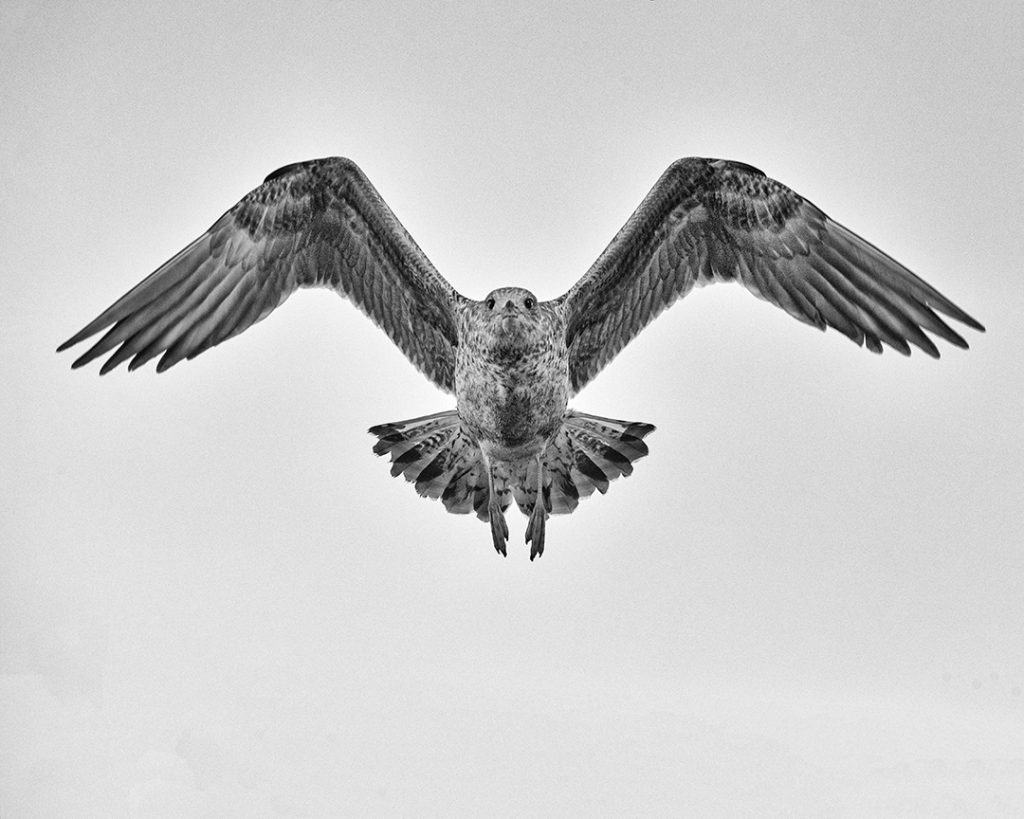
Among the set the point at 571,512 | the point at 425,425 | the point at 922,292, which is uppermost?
the point at 922,292

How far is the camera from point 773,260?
6.71 m

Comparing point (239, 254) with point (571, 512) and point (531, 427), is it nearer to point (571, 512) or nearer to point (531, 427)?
point (531, 427)

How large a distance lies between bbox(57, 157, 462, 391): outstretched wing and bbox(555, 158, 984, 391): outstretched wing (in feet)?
3.50

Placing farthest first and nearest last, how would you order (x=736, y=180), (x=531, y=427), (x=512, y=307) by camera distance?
(x=736, y=180)
(x=531, y=427)
(x=512, y=307)

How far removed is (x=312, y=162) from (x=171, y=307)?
1449 millimetres

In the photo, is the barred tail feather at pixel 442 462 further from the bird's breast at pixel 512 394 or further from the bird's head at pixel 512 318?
the bird's head at pixel 512 318

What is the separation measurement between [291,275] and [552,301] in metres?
1.97

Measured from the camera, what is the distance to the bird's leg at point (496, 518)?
638 centimetres

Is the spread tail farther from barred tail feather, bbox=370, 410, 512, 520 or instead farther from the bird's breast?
the bird's breast

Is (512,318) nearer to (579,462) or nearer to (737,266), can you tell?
(579,462)

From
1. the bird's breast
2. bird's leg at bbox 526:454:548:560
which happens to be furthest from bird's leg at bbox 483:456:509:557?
the bird's breast

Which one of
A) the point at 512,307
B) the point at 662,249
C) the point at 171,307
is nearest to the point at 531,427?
the point at 512,307

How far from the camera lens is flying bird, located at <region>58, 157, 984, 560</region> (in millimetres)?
6453

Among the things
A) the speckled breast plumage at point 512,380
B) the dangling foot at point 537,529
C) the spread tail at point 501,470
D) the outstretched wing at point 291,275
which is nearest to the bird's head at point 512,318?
the speckled breast plumage at point 512,380
